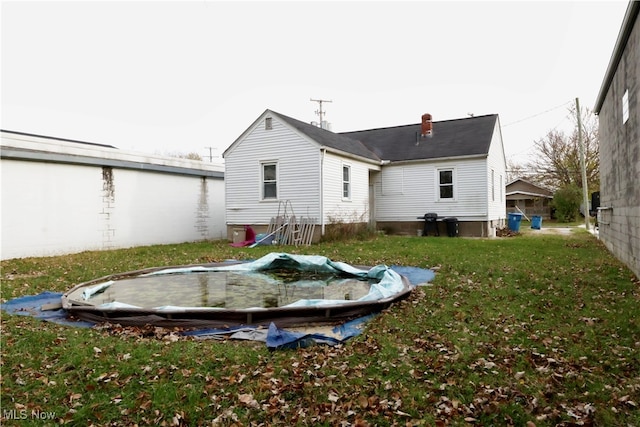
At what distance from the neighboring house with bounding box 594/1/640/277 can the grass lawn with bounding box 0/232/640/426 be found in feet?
8.66

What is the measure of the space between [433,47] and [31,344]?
14.4 metres

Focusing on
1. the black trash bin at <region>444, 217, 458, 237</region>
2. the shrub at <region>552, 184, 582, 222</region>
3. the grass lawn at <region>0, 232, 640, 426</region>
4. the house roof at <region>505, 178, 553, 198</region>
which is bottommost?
Answer: the grass lawn at <region>0, 232, 640, 426</region>

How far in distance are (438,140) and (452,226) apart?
4528 mm

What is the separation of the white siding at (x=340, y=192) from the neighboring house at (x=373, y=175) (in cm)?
4

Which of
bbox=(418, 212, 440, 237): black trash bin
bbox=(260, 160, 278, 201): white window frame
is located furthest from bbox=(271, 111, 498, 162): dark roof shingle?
bbox=(418, 212, 440, 237): black trash bin

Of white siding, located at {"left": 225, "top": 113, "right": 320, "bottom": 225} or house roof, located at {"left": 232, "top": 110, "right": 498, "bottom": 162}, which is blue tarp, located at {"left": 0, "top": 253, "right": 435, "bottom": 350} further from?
house roof, located at {"left": 232, "top": 110, "right": 498, "bottom": 162}

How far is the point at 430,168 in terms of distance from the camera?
17.8 m

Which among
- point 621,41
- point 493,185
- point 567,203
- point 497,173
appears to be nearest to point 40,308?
point 621,41

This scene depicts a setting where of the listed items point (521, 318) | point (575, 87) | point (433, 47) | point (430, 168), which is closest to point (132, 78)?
point (433, 47)

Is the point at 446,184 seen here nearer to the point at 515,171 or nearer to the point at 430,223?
the point at 430,223

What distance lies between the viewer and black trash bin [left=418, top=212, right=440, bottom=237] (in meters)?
17.2

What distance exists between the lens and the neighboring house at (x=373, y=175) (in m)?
14.8

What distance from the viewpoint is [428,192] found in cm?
1789

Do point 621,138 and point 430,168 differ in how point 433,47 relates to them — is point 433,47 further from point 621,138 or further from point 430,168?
point 621,138
